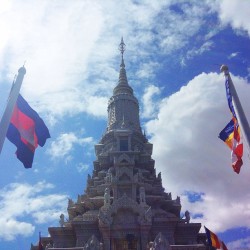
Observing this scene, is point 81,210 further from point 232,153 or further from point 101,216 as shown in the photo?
point 232,153

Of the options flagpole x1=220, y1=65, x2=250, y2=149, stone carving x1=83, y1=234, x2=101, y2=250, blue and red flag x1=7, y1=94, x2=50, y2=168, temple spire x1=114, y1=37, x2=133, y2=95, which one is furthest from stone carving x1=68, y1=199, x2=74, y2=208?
flagpole x1=220, y1=65, x2=250, y2=149

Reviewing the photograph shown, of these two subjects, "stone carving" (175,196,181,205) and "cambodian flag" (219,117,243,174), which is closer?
"cambodian flag" (219,117,243,174)

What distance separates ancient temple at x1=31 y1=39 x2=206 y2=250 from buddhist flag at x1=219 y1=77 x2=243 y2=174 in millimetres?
20137

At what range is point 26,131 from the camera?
16.8 meters

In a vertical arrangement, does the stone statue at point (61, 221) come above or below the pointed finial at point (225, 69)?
above

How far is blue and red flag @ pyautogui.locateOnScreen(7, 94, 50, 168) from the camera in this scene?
54.1ft

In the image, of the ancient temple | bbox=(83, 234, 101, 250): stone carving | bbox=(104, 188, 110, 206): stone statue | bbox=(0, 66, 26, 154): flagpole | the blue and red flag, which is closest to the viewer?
bbox=(0, 66, 26, 154): flagpole

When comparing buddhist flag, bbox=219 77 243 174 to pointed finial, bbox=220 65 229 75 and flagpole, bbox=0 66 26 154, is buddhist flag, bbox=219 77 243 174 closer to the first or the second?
pointed finial, bbox=220 65 229 75

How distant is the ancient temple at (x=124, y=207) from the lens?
40156 millimetres

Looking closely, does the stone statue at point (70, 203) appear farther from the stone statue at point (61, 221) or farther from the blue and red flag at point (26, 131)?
the blue and red flag at point (26, 131)

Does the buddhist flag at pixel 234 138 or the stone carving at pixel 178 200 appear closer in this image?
the buddhist flag at pixel 234 138

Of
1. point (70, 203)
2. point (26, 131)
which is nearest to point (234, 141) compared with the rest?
point (26, 131)

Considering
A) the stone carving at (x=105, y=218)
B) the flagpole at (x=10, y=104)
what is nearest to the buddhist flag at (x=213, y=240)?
the stone carving at (x=105, y=218)

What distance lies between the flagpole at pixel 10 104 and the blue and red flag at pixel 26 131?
796 mm
